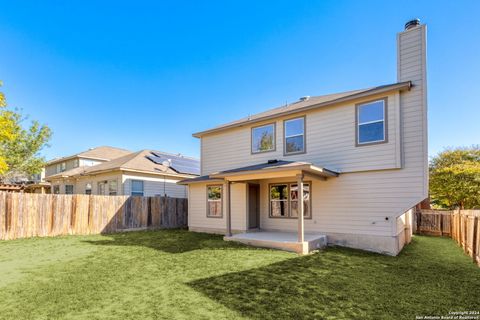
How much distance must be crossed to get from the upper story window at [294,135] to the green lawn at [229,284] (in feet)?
13.3

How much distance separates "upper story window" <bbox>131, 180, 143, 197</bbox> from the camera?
16.0m

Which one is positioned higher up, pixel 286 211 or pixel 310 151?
pixel 310 151

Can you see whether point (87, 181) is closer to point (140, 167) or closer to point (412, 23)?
point (140, 167)

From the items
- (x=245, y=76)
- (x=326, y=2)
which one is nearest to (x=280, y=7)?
(x=326, y=2)

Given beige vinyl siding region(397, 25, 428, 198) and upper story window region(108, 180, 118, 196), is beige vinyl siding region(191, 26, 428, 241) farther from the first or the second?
upper story window region(108, 180, 118, 196)

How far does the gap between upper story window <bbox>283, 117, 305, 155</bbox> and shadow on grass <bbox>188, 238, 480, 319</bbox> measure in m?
4.54

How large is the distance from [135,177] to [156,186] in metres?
1.58

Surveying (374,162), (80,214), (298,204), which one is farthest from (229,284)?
(80,214)

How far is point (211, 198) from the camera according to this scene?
40.3ft

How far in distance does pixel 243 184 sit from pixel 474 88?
13.0 m

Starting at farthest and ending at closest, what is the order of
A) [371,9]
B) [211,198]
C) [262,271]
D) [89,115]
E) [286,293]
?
[89,115] < [211,198] < [371,9] < [262,271] < [286,293]

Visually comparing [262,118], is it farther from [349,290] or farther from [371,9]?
[349,290]

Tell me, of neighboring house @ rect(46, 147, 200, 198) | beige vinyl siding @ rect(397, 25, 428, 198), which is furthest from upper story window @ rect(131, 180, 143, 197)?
beige vinyl siding @ rect(397, 25, 428, 198)

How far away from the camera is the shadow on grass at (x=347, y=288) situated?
391 cm
